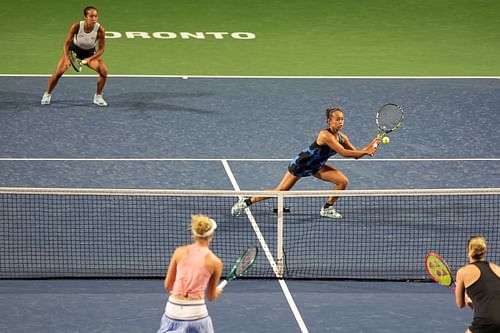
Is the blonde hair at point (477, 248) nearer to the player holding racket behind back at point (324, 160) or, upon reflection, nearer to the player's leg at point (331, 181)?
the player holding racket behind back at point (324, 160)

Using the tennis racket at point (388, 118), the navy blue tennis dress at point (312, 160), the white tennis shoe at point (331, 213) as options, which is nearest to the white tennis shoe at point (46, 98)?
the navy blue tennis dress at point (312, 160)

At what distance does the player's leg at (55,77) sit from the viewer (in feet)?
66.8

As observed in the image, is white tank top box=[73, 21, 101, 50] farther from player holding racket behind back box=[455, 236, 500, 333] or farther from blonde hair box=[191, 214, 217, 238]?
player holding racket behind back box=[455, 236, 500, 333]

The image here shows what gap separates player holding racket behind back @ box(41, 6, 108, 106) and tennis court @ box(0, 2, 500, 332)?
0.62 metres

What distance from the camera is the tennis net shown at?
44.4ft

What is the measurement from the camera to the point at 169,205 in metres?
15.7

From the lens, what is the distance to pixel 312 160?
49.7 feet

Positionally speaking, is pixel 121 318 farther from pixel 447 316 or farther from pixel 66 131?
pixel 66 131

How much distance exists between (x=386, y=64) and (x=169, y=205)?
986 cm

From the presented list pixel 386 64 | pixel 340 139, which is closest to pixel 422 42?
pixel 386 64

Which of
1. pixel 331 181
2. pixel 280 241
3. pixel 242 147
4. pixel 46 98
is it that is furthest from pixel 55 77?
pixel 280 241

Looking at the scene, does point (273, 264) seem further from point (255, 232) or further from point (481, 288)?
point (481, 288)

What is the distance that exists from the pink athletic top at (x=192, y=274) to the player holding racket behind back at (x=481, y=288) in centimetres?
208

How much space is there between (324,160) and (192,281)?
19.4 feet
